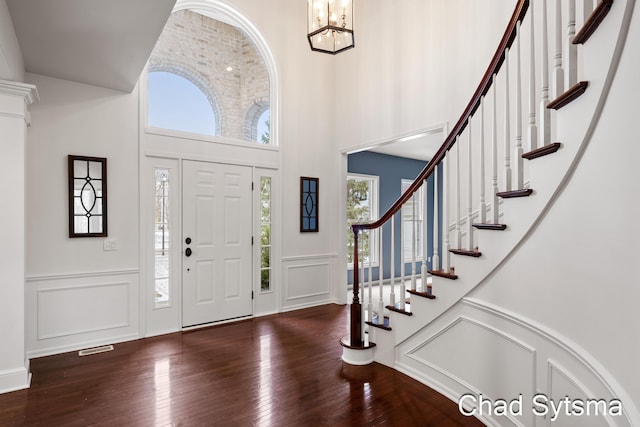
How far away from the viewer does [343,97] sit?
213 inches

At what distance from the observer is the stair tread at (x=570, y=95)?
1422mm

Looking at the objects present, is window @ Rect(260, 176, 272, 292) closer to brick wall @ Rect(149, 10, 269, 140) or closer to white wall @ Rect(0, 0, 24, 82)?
brick wall @ Rect(149, 10, 269, 140)

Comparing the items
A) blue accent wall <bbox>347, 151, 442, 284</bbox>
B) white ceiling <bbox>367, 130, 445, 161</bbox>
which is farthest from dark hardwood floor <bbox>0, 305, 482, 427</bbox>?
white ceiling <bbox>367, 130, 445, 161</bbox>

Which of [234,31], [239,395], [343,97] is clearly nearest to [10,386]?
[239,395]

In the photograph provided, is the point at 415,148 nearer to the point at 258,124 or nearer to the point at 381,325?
the point at 258,124

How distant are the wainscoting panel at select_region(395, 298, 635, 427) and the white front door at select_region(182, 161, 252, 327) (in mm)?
2369

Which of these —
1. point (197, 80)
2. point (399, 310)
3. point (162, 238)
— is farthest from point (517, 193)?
point (197, 80)

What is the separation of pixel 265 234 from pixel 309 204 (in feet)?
2.73

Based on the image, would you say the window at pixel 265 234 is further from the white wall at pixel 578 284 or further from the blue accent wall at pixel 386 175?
the white wall at pixel 578 284

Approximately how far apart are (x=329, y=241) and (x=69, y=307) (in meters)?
Result: 3.33

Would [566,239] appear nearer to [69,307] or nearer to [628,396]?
[628,396]

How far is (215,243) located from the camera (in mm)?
4445

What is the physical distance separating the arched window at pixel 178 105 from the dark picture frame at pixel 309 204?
1.49 metres

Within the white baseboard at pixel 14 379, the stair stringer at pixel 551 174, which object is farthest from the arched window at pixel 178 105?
the stair stringer at pixel 551 174
